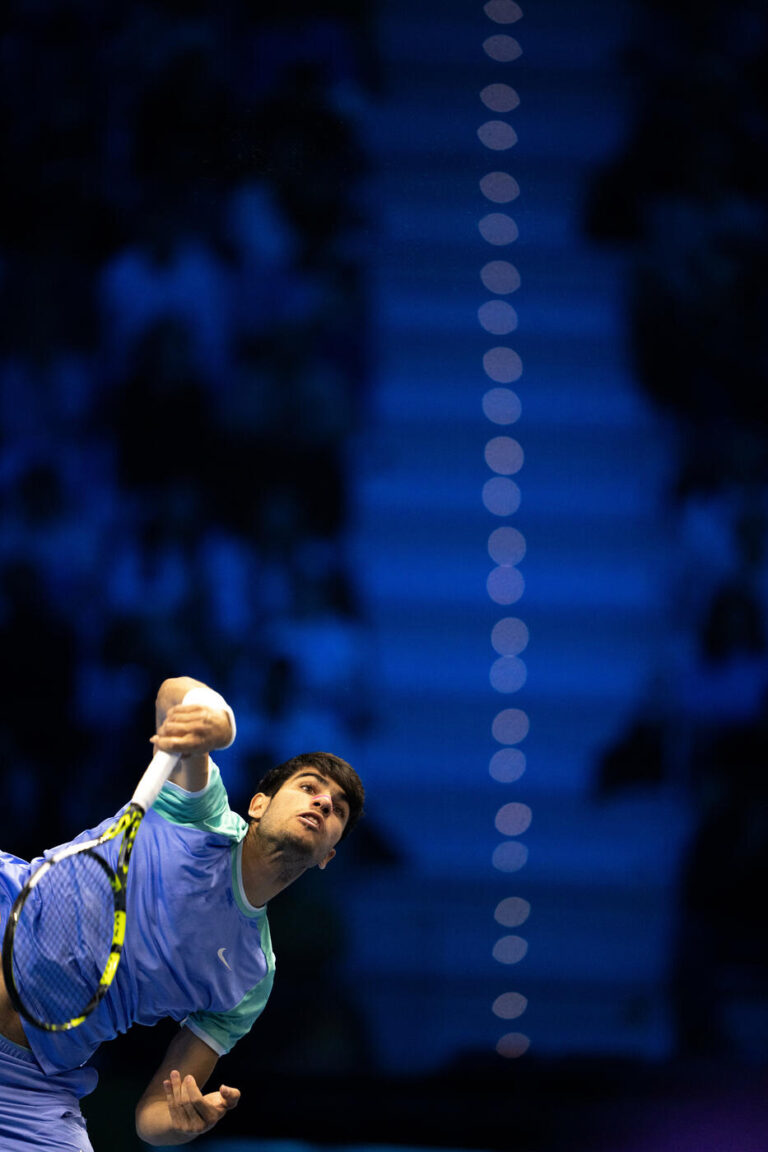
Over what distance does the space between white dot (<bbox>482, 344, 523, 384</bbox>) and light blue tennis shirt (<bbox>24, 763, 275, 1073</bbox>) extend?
7.09ft

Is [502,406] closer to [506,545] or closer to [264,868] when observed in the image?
[506,545]

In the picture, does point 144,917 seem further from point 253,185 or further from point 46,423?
point 253,185

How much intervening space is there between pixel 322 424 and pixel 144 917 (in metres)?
2.12

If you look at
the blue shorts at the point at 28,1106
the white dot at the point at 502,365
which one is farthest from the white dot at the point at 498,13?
the blue shorts at the point at 28,1106

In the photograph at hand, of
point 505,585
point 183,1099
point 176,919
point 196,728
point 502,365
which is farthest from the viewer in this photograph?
point 502,365

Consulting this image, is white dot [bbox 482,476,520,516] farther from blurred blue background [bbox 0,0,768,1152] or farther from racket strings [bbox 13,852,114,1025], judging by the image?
racket strings [bbox 13,852,114,1025]

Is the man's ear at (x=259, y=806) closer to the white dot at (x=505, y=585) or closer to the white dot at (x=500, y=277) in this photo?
the white dot at (x=505, y=585)

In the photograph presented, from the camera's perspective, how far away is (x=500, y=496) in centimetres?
473

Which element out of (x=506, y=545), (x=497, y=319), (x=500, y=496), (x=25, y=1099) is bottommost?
(x=25, y=1099)

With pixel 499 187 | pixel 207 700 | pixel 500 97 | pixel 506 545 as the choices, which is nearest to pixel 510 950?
pixel 506 545

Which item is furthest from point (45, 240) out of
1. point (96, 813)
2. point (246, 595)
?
point (96, 813)

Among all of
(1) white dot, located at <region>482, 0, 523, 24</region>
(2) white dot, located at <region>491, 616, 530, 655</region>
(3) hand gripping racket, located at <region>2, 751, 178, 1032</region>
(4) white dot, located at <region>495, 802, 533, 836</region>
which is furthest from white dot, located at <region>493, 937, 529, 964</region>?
(1) white dot, located at <region>482, 0, 523, 24</region>

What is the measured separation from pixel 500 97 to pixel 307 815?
2780 mm

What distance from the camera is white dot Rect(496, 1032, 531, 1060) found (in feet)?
14.6
